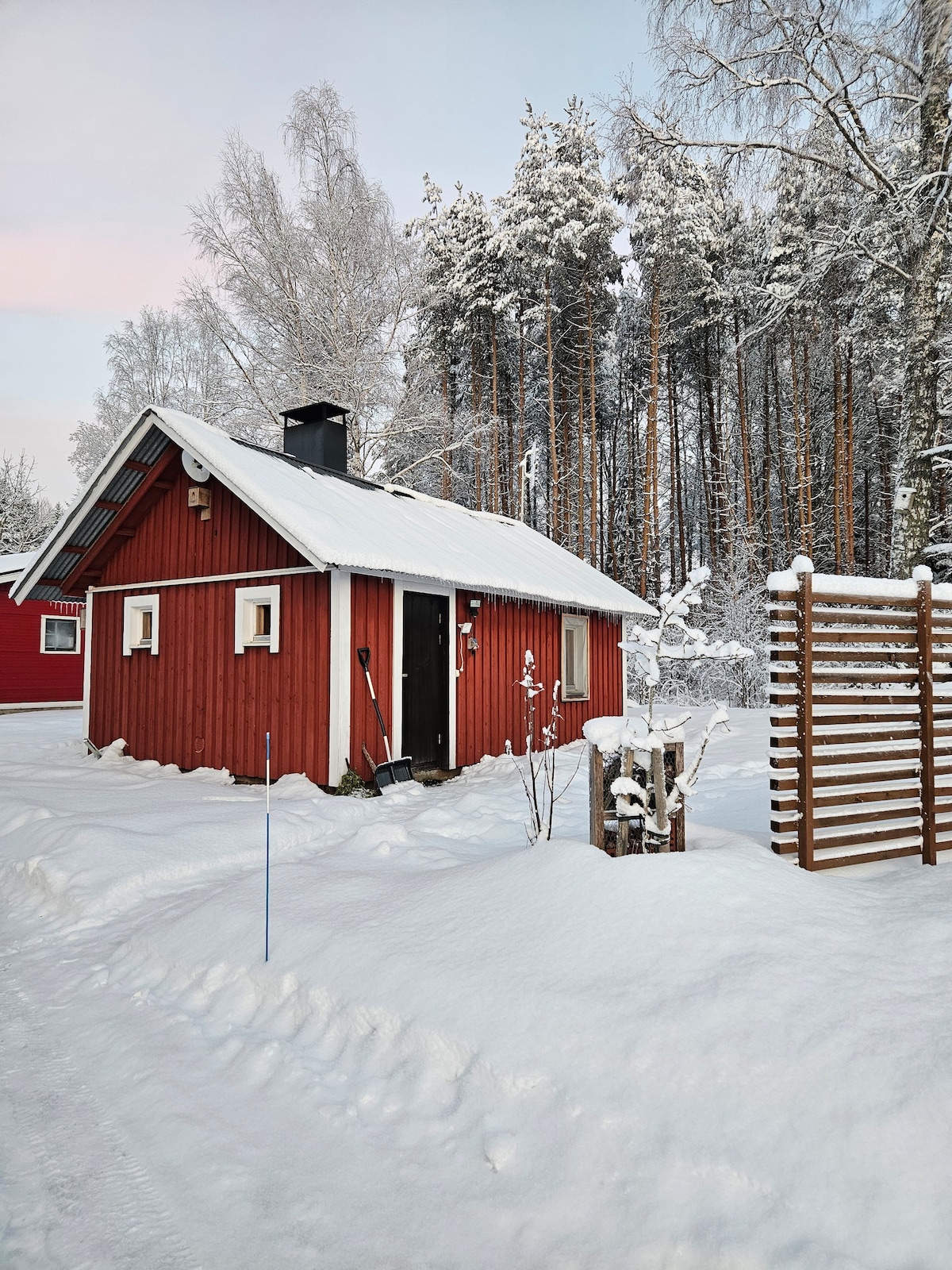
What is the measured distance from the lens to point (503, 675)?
396 inches

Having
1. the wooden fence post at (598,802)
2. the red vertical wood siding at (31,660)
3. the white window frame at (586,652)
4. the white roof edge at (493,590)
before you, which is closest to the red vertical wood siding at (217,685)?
the white roof edge at (493,590)

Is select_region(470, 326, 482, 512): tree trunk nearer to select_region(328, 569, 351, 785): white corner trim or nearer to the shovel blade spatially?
select_region(328, 569, 351, 785): white corner trim

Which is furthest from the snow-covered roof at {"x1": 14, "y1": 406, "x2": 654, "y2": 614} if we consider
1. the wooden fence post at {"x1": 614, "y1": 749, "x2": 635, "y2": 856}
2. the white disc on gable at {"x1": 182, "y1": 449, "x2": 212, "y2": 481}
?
the wooden fence post at {"x1": 614, "y1": 749, "x2": 635, "y2": 856}

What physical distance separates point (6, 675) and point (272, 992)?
18.0 m

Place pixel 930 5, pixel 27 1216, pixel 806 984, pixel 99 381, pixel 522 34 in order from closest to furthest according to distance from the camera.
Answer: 1. pixel 27 1216
2. pixel 806 984
3. pixel 930 5
4. pixel 522 34
5. pixel 99 381

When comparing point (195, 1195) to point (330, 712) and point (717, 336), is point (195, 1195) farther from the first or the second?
point (717, 336)

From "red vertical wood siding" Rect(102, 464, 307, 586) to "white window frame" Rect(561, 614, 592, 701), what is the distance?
15.6 ft

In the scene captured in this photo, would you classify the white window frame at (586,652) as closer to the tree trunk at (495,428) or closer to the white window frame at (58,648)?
the tree trunk at (495,428)

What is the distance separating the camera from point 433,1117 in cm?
240

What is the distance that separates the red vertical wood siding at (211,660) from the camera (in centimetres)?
790

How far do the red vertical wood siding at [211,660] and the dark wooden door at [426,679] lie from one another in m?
1.16

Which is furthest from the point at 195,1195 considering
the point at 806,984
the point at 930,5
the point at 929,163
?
the point at 930,5

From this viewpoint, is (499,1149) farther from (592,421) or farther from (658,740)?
(592,421)

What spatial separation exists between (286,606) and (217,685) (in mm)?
1417
